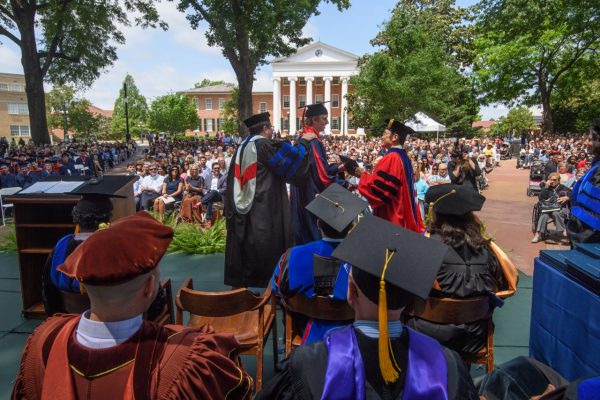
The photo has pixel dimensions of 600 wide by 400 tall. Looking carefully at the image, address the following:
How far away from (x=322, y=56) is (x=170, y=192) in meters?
57.0

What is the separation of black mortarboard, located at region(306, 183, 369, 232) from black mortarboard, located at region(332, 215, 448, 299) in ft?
3.29

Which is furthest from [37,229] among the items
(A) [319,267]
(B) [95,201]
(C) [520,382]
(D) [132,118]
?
(D) [132,118]

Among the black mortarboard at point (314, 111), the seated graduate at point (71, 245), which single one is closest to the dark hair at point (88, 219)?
the seated graduate at point (71, 245)

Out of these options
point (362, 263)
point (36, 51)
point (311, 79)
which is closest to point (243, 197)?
point (362, 263)

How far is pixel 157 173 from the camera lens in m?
11.0

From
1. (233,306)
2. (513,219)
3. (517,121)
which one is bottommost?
(513,219)

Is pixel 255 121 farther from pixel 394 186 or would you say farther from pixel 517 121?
pixel 517 121

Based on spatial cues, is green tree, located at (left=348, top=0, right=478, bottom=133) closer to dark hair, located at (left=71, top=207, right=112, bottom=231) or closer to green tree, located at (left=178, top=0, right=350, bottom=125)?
green tree, located at (left=178, top=0, right=350, bottom=125)

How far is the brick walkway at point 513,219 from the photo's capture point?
733cm

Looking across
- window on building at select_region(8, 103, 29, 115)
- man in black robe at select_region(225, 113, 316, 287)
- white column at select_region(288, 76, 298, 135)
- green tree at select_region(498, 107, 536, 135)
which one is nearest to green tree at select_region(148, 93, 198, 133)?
white column at select_region(288, 76, 298, 135)

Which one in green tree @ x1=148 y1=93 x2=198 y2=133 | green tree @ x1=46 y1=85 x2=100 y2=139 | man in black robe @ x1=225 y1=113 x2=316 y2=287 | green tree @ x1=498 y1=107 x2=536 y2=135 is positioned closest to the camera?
man in black robe @ x1=225 y1=113 x2=316 y2=287

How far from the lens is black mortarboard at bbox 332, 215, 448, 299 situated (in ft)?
4.64

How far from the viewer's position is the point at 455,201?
2924 millimetres

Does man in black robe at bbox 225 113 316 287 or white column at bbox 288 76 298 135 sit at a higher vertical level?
white column at bbox 288 76 298 135
